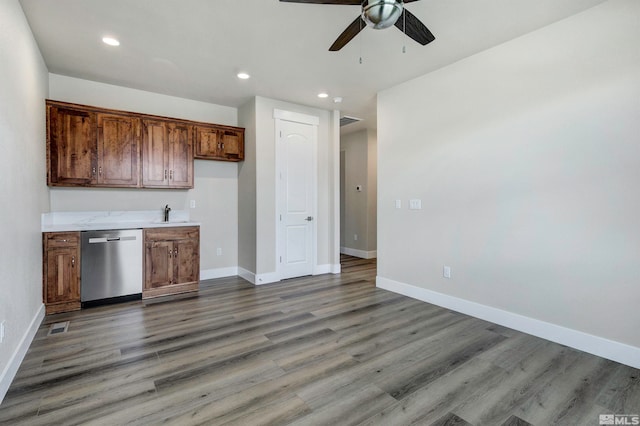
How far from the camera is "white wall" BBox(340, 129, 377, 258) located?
6.84 m

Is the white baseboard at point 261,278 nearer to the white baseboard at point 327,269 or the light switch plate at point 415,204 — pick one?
the white baseboard at point 327,269

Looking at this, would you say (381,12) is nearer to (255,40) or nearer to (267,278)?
(255,40)

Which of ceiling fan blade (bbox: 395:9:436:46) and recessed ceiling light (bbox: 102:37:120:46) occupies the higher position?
recessed ceiling light (bbox: 102:37:120:46)

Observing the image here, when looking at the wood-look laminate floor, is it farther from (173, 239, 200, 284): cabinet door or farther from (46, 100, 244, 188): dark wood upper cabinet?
(46, 100, 244, 188): dark wood upper cabinet

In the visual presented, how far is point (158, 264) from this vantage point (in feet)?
13.3

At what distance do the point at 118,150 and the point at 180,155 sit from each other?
2.46 ft

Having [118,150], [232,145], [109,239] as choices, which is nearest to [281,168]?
[232,145]

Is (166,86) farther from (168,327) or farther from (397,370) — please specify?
(397,370)

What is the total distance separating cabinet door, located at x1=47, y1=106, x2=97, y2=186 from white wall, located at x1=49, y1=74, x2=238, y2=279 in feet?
1.17

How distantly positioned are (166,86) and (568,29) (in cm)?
452

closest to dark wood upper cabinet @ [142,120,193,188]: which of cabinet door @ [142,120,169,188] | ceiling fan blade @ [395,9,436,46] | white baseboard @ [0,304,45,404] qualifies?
cabinet door @ [142,120,169,188]

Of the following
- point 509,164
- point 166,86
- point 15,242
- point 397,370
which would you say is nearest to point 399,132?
point 509,164

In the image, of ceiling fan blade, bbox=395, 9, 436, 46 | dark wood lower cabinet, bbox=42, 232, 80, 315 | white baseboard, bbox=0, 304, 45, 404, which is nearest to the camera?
white baseboard, bbox=0, 304, 45, 404

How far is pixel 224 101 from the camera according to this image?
4898 millimetres
